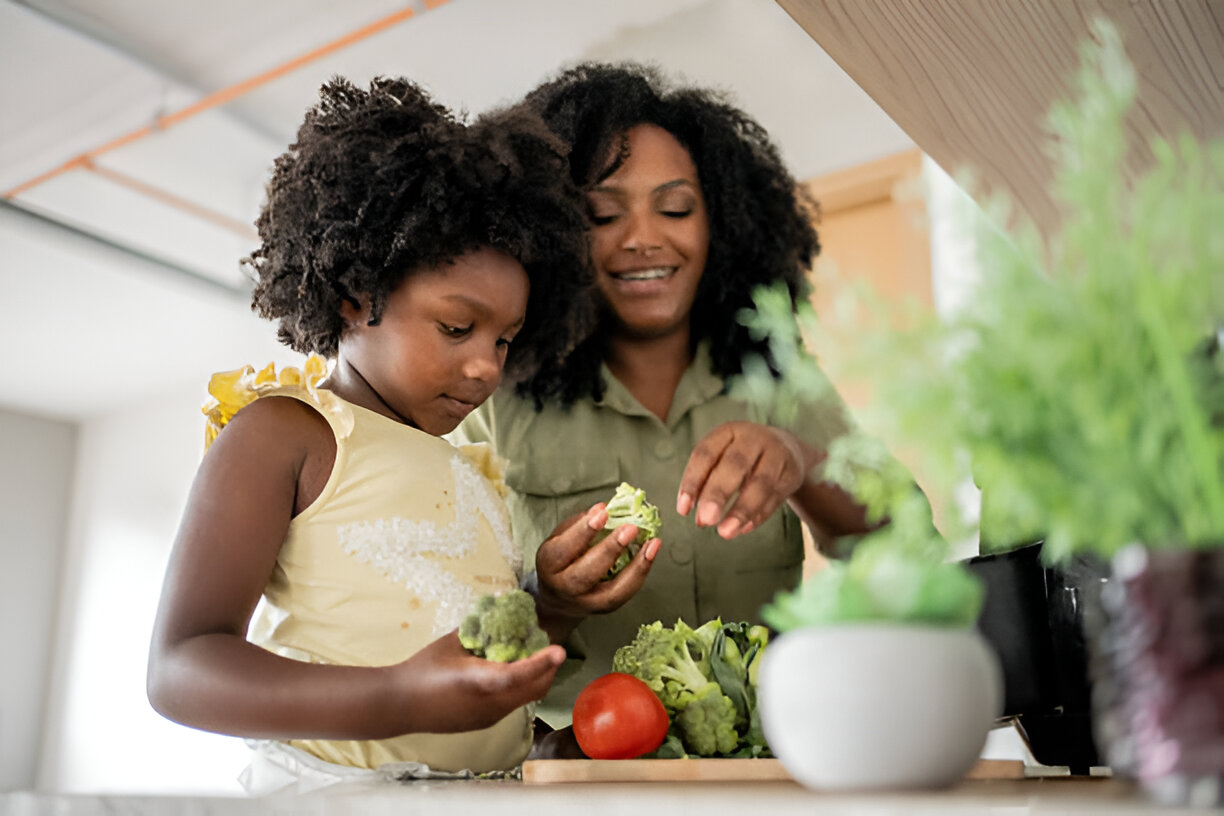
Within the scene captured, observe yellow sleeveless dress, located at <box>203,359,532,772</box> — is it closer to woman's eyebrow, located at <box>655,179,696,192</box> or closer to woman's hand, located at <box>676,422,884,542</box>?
woman's hand, located at <box>676,422,884,542</box>

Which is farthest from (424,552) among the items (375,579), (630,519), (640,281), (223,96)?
(223,96)

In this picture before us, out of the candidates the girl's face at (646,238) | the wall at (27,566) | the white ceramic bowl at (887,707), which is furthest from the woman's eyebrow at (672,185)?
the wall at (27,566)

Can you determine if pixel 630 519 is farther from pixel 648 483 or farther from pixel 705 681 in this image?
pixel 648 483

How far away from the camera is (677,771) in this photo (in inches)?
24.0

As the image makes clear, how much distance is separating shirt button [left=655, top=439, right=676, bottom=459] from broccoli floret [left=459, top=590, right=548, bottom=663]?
72 centimetres

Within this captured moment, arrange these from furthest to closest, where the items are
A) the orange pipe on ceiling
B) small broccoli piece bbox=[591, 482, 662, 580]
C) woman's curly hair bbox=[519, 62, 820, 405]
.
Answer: the orange pipe on ceiling, woman's curly hair bbox=[519, 62, 820, 405], small broccoli piece bbox=[591, 482, 662, 580]

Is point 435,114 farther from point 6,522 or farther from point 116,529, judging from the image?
point 6,522

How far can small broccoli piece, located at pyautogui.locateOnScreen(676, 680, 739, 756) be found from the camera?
0.77 m

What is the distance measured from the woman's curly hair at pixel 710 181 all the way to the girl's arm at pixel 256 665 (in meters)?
0.63

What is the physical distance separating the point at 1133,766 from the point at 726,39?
2775 mm

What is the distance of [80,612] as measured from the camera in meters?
5.88

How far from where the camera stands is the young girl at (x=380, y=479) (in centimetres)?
61

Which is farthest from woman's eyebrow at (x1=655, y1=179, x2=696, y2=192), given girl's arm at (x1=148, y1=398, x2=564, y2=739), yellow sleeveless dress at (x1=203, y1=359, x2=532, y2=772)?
girl's arm at (x1=148, y1=398, x2=564, y2=739)

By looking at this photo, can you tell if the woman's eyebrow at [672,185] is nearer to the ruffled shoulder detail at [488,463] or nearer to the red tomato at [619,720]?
the ruffled shoulder detail at [488,463]
